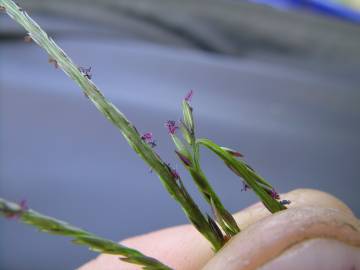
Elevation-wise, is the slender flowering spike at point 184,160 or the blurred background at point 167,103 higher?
the blurred background at point 167,103

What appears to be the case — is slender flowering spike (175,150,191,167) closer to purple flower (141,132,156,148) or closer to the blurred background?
purple flower (141,132,156,148)

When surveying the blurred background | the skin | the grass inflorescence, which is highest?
the blurred background

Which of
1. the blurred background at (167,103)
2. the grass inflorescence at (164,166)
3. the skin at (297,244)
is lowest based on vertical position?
the skin at (297,244)

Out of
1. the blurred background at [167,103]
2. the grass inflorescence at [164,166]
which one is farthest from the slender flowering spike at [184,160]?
the blurred background at [167,103]

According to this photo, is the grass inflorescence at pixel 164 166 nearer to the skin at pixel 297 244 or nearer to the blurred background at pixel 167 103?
the skin at pixel 297 244

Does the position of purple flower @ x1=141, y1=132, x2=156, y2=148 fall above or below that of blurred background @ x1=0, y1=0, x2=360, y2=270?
below

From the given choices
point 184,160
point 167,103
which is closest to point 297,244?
point 184,160

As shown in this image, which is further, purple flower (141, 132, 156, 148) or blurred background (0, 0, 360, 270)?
blurred background (0, 0, 360, 270)

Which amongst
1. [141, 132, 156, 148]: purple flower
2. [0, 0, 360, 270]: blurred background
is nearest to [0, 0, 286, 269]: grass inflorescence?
[141, 132, 156, 148]: purple flower

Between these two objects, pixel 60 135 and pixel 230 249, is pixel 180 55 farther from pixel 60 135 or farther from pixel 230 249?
pixel 230 249
